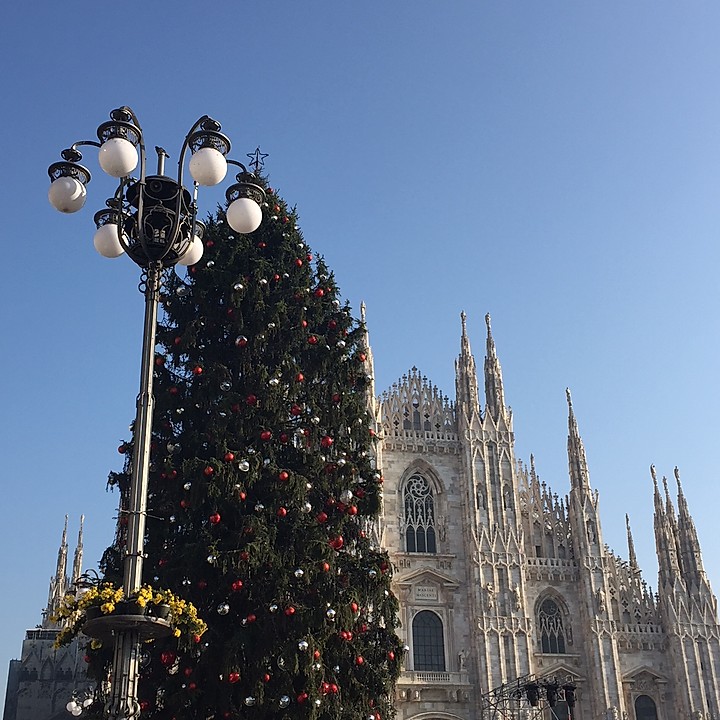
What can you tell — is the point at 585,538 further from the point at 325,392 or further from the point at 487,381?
the point at 325,392

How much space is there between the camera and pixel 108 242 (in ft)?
35.9

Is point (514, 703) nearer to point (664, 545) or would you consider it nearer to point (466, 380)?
point (664, 545)

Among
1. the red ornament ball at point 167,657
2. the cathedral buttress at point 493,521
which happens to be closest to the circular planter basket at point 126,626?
the red ornament ball at point 167,657

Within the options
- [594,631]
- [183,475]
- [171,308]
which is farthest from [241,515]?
[594,631]

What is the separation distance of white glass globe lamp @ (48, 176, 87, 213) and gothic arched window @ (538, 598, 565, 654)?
3026cm

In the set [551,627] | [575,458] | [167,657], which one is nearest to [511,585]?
[551,627]

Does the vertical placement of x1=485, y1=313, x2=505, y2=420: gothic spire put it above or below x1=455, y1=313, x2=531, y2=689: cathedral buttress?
above

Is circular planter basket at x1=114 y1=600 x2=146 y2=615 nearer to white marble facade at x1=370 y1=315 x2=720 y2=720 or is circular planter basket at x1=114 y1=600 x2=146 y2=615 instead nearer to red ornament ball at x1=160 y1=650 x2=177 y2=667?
red ornament ball at x1=160 y1=650 x2=177 y2=667

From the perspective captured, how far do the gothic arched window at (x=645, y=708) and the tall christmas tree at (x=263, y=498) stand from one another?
2197 cm

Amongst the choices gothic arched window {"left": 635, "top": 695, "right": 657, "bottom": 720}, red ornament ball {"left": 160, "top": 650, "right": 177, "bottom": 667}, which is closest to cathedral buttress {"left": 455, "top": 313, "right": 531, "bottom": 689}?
gothic arched window {"left": 635, "top": 695, "right": 657, "bottom": 720}

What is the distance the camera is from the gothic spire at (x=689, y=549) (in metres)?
37.4

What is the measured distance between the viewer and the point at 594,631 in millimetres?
35438

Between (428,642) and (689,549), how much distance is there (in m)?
11.7

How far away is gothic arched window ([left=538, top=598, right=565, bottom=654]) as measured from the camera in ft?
118
